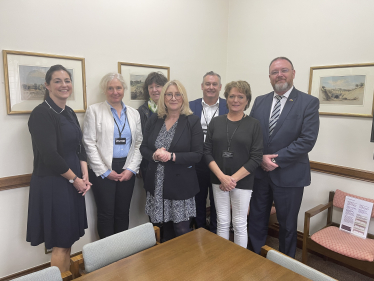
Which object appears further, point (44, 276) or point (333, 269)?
point (333, 269)

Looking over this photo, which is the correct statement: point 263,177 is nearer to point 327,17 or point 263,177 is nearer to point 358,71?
point 358,71

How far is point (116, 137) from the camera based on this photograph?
7.57 feet

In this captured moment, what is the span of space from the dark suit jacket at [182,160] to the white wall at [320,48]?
144 centimetres

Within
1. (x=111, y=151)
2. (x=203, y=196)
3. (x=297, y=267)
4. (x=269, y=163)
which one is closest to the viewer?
(x=297, y=267)

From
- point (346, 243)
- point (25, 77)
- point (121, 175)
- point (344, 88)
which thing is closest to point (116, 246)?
point (121, 175)

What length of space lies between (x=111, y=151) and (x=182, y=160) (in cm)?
67

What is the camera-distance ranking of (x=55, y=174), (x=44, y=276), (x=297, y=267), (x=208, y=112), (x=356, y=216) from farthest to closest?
(x=208, y=112) < (x=356, y=216) < (x=55, y=174) < (x=297, y=267) < (x=44, y=276)

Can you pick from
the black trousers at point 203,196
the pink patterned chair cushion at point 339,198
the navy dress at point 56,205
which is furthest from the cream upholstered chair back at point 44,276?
the pink patterned chair cushion at point 339,198

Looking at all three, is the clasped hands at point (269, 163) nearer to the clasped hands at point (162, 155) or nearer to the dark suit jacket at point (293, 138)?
the dark suit jacket at point (293, 138)

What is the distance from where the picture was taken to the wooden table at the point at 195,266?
1148 millimetres

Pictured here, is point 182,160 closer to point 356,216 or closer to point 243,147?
point 243,147

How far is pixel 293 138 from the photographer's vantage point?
2.14m

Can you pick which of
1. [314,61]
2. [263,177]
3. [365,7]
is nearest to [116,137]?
[263,177]

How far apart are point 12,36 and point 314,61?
Result: 8.99 feet
